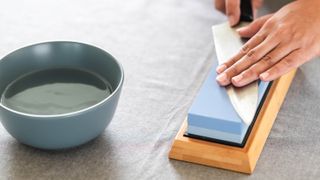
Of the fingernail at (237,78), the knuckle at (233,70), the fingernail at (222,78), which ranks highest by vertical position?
the fingernail at (237,78)

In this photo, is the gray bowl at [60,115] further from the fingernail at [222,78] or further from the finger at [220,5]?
the finger at [220,5]

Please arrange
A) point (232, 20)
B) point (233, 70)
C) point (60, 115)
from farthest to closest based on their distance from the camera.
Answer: point (232, 20), point (233, 70), point (60, 115)

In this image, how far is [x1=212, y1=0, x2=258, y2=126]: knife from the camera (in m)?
0.66

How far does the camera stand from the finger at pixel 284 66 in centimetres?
72

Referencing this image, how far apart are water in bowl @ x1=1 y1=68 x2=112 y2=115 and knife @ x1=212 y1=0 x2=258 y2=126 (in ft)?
0.51

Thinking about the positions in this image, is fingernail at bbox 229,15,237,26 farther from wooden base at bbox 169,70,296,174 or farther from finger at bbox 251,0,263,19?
wooden base at bbox 169,70,296,174

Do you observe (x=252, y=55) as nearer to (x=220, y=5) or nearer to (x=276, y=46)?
(x=276, y=46)

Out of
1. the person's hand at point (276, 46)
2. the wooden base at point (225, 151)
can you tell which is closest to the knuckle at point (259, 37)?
the person's hand at point (276, 46)

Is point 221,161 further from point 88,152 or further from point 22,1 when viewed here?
point 22,1

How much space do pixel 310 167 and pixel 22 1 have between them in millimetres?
594

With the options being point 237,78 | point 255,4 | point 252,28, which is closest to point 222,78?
point 237,78

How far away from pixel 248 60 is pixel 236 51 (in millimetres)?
40

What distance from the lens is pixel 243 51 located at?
2.47 ft

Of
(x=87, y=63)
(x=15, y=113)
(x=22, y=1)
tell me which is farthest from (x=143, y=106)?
(x=22, y=1)
